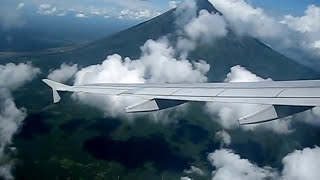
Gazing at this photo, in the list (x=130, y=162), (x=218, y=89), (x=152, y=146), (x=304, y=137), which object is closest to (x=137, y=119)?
(x=152, y=146)

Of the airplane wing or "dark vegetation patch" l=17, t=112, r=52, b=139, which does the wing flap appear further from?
"dark vegetation patch" l=17, t=112, r=52, b=139

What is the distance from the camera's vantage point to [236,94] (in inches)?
448

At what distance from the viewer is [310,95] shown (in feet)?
32.4

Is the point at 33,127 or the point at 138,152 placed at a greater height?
the point at 138,152

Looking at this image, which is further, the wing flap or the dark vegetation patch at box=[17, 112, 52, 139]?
the dark vegetation patch at box=[17, 112, 52, 139]

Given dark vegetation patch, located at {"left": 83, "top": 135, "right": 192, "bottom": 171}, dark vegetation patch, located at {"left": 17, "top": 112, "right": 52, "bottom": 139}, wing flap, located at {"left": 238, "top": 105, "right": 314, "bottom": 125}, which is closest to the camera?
wing flap, located at {"left": 238, "top": 105, "right": 314, "bottom": 125}

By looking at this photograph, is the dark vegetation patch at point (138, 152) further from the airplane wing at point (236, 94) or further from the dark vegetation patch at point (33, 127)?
the airplane wing at point (236, 94)

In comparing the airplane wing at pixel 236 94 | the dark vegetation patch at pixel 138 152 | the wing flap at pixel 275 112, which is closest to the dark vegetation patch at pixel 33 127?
the dark vegetation patch at pixel 138 152

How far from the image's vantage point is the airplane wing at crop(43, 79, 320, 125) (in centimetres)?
977

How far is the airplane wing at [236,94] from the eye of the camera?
977 cm

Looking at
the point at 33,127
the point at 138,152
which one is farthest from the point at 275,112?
the point at 33,127

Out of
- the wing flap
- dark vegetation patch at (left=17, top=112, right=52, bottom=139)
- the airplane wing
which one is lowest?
the wing flap

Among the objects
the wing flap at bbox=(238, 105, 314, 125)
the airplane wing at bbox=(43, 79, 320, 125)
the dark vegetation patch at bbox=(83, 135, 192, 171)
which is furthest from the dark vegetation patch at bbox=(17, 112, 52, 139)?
the wing flap at bbox=(238, 105, 314, 125)

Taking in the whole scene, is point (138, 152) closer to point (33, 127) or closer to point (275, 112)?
point (33, 127)
